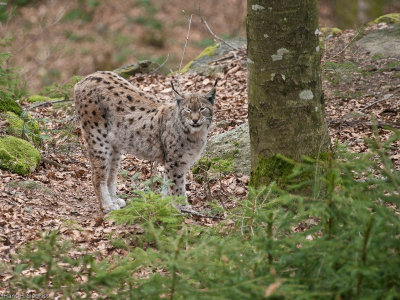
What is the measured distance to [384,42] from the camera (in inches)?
449

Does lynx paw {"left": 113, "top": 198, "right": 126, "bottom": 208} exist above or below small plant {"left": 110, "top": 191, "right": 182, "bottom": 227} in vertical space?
below

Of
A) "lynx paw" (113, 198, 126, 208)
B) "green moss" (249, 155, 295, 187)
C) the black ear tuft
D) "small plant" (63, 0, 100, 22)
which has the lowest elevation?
"lynx paw" (113, 198, 126, 208)

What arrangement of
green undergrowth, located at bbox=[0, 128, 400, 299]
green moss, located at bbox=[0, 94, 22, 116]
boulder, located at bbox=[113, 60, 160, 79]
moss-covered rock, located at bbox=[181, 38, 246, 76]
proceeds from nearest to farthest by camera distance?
green undergrowth, located at bbox=[0, 128, 400, 299] → green moss, located at bbox=[0, 94, 22, 116] → moss-covered rock, located at bbox=[181, 38, 246, 76] → boulder, located at bbox=[113, 60, 160, 79]

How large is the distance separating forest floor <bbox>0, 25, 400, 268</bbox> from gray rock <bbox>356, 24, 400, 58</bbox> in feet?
1.05

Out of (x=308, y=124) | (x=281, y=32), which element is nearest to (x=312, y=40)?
(x=281, y=32)

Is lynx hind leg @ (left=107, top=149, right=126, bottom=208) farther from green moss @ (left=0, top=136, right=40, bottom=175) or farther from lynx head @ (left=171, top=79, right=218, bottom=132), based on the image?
lynx head @ (left=171, top=79, right=218, bottom=132)

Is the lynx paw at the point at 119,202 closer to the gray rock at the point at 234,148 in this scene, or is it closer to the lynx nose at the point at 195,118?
the gray rock at the point at 234,148

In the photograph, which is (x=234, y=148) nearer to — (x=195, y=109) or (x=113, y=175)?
(x=195, y=109)

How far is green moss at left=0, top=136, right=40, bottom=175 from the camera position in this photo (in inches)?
298

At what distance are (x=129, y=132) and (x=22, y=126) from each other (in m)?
2.01

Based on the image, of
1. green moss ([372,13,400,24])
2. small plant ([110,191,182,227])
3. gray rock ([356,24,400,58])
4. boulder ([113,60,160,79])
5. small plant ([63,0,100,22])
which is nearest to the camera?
small plant ([110,191,182,227])

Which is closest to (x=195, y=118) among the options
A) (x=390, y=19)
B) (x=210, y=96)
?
(x=210, y=96)

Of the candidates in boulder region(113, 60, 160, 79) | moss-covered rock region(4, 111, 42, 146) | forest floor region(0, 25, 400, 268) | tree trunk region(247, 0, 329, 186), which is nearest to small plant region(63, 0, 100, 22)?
boulder region(113, 60, 160, 79)

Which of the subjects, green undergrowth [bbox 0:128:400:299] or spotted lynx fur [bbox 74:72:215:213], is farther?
spotted lynx fur [bbox 74:72:215:213]
